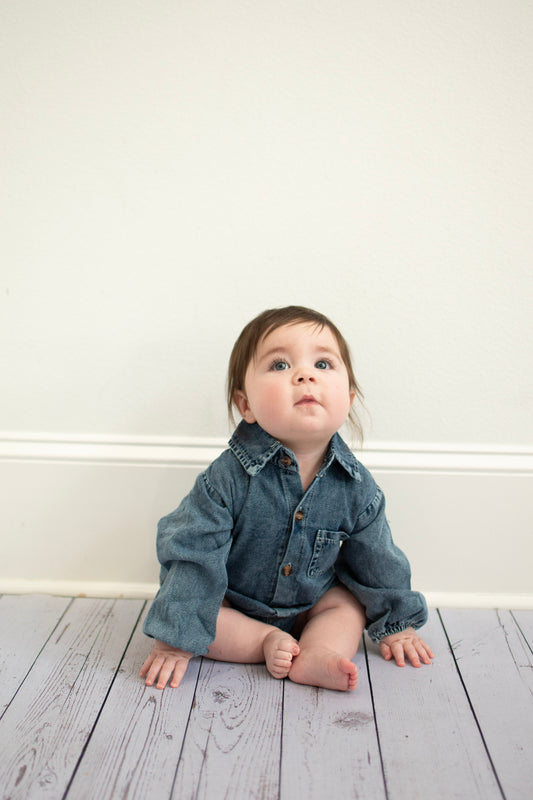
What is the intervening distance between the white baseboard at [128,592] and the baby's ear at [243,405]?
1.40 feet

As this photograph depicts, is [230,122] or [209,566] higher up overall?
[230,122]

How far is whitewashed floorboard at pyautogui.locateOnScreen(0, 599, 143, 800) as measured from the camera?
2.55ft

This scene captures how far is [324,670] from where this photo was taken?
0.95m

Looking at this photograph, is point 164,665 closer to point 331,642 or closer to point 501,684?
point 331,642

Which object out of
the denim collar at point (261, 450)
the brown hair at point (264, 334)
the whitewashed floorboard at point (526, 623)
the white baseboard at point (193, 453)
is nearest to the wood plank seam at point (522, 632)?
the whitewashed floorboard at point (526, 623)

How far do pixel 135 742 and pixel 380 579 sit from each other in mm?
460

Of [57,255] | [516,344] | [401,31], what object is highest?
[401,31]

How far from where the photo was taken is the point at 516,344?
122cm

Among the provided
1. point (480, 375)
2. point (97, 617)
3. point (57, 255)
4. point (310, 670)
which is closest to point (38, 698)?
point (97, 617)

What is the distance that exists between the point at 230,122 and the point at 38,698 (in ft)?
3.22

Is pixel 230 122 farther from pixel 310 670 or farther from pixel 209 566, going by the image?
pixel 310 670

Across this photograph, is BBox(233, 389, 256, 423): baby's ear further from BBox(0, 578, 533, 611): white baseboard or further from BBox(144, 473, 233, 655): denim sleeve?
BBox(0, 578, 533, 611): white baseboard

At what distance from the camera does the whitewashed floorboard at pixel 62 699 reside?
776 mm

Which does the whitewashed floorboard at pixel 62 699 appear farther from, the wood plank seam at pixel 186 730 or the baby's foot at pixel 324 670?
the baby's foot at pixel 324 670
